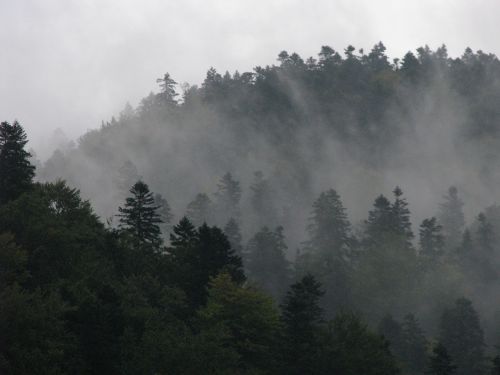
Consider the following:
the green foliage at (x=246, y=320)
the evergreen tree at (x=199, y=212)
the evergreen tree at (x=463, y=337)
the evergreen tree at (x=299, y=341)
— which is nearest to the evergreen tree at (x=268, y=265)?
the evergreen tree at (x=463, y=337)

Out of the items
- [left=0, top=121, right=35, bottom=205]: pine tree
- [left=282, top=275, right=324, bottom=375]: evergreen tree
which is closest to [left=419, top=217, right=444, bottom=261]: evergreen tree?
[left=282, top=275, right=324, bottom=375]: evergreen tree

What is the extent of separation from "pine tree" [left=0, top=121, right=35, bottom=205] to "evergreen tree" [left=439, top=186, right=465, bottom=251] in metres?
71.6

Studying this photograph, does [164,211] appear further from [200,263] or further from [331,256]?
[200,263]

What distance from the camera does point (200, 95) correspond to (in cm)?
17725

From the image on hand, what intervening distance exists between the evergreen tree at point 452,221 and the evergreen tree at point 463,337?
34.8m

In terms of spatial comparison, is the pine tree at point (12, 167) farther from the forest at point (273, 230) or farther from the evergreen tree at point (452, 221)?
the evergreen tree at point (452, 221)

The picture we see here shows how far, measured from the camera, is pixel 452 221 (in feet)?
391

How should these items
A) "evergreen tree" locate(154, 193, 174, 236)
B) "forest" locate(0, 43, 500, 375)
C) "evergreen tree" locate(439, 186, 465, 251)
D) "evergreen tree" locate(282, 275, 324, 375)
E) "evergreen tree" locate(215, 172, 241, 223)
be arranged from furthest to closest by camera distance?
"evergreen tree" locate(215, 172, 241, 223)
"evergreen tree" locate(439, 186, 465, 251)
"evergreen tree" locate(154, 193, 174, 236)
"evergreen tree" locate(282, 275, 324, 375)
"forest" locate(0, 43, 500, 375)

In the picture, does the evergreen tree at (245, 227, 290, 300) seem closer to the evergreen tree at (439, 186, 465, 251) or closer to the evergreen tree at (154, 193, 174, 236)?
the evergreen tree at (154, 193, 174, 236)

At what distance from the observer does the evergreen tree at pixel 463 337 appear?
72.4 metres

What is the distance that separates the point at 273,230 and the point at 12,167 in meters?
74.5

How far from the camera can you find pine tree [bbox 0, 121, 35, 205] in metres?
53.9

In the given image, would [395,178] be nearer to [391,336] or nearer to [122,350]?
[391,336]

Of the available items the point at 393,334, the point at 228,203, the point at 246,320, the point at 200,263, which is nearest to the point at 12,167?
the point at 200,263
